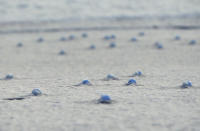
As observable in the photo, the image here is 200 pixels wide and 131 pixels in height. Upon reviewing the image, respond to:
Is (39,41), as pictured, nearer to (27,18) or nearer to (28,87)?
(27,18)

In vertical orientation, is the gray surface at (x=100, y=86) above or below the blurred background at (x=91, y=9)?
below

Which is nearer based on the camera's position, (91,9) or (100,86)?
(100,86)

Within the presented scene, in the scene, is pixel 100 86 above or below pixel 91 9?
below

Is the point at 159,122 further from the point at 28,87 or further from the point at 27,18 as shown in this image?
the point at 27,18

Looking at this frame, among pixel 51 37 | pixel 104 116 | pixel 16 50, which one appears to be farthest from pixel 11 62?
pixel 104 116

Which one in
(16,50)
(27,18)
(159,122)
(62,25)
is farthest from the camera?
(27,18)

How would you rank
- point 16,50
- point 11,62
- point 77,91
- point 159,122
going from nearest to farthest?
point 159,122
point 77,91
point 11,62
point 16,50

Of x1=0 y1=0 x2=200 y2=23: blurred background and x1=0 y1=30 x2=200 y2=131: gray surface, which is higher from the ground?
x1=0 y1=0 x2=200 y2=23: blurred background

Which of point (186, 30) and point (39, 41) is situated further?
point (186, 30)

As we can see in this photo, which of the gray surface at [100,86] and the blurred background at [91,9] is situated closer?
the gray surface at [100,86]

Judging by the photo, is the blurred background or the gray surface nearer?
the gray surface
